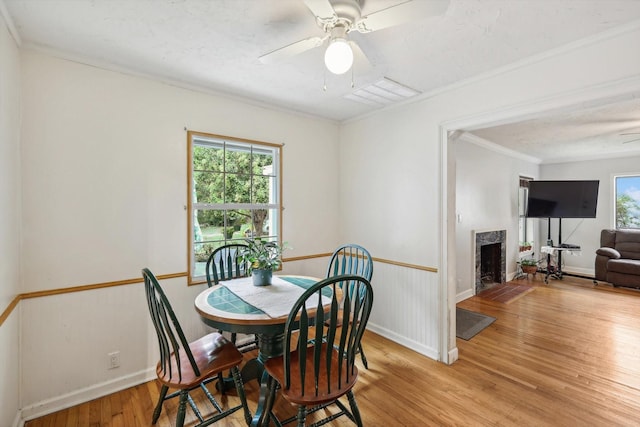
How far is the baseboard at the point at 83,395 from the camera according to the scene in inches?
76.0

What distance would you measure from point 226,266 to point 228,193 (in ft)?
2.29

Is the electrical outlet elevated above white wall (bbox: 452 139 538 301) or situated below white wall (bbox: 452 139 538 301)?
below

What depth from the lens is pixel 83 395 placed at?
6.86 feet

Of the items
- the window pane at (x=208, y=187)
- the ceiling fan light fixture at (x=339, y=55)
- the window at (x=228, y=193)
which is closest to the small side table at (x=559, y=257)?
the window at (x=228, y=193)

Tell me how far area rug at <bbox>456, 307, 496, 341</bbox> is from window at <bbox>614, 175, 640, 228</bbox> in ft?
13.8

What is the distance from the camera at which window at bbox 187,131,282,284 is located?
268cm

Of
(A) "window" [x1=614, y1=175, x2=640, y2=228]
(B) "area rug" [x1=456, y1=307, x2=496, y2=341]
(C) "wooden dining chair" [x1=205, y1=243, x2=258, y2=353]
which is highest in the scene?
(A) "window" [x1=614, y1=175, x2=640, y2=228]

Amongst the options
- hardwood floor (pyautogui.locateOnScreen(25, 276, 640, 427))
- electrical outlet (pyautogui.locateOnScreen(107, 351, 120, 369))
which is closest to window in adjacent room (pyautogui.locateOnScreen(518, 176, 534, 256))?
hardwood floor (pyautogui.locateOnScreen(25, 276, 640, 427))

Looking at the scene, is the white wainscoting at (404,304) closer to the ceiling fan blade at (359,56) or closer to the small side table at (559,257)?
the ceiling fan blade at (359,56)

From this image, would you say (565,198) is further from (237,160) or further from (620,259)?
(237,160)

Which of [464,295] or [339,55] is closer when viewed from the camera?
[339,55]

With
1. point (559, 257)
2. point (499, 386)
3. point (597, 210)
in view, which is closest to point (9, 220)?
point (499, 386)

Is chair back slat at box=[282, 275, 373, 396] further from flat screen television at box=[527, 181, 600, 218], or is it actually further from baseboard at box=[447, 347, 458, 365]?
flat screen television at box=[527, 181, 600, 218]

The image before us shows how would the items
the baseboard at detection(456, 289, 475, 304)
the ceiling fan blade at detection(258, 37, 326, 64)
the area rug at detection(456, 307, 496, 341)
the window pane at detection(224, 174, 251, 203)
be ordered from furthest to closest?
1. the baseboard at detection(456, 289, 475, 304)
2. the area rug at detection(456, 307, 496, 341)
3. the window pane at detection(224, 174, 251, 203)
4. the ceiling fan blade at detection(258, 37, 326, 64)
